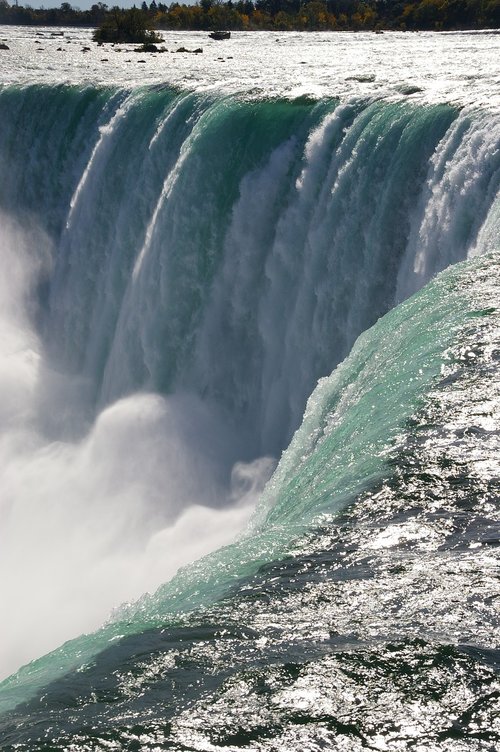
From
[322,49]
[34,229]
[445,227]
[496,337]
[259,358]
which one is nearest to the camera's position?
[496,337]

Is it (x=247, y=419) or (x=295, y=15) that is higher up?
(x=295, y=15)

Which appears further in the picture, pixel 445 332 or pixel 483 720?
pixel 445 332

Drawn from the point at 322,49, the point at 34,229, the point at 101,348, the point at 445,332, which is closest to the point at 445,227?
the point at 445,332

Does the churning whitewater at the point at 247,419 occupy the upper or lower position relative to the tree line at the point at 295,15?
lower

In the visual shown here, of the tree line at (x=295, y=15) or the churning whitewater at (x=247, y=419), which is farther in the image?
the tree line at (x=295, y=15)

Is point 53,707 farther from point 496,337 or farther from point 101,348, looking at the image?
point 101,348
